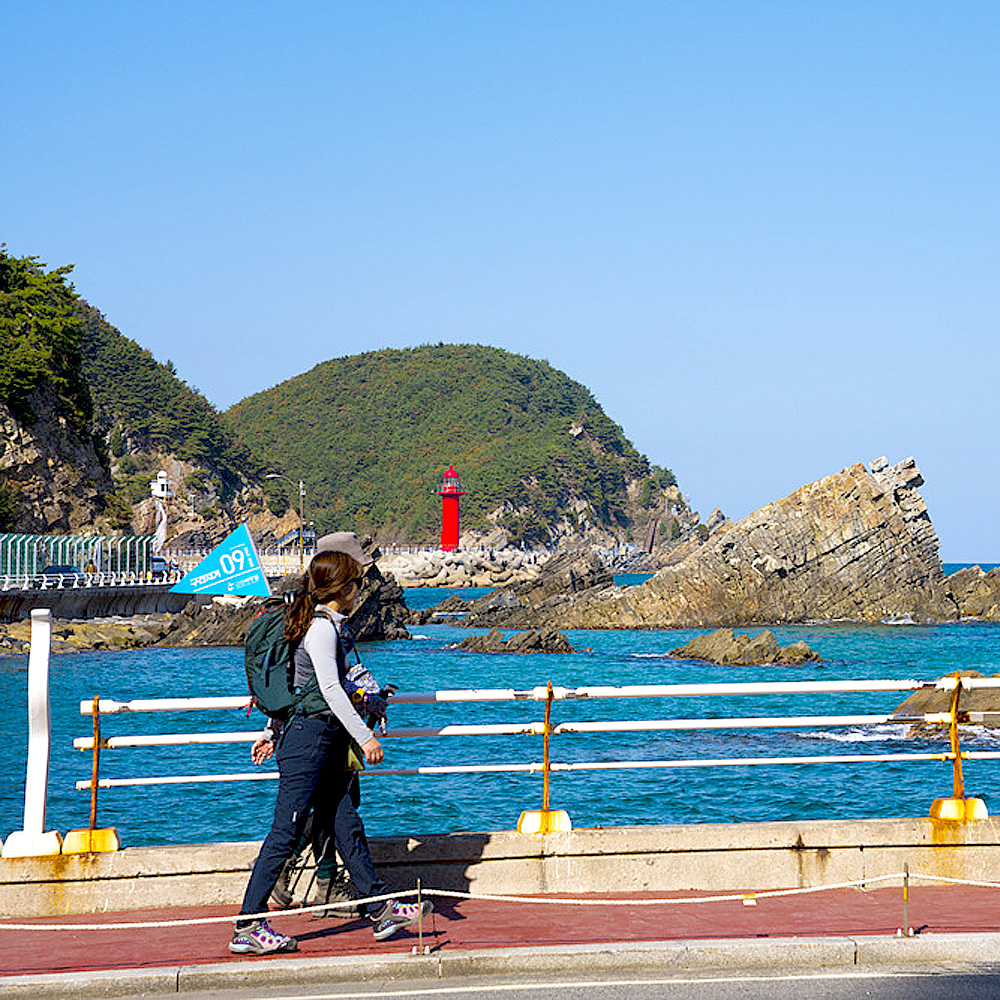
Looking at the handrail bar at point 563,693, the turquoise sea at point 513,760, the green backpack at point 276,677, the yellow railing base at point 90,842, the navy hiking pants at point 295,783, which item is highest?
the green backpack at point 276,677

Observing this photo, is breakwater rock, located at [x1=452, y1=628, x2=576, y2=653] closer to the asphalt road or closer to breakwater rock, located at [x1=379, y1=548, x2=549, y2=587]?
the asphalt road

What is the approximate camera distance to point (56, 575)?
210ft

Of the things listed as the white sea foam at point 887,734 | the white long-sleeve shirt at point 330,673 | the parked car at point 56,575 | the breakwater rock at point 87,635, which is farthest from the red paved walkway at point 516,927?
the parked car at point 56,575

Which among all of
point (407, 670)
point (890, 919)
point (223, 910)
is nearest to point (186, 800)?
point (223, 910)

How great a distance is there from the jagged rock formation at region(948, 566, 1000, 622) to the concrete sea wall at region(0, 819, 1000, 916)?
73.9m

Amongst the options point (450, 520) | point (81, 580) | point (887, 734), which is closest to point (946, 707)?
point (887, 734)

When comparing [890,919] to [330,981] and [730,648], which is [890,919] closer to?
[330,981]

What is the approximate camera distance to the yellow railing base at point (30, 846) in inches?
271

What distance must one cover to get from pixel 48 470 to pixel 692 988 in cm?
7598

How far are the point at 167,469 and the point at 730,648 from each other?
114188 mm

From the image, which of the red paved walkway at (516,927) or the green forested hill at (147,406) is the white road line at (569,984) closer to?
the red paved walkway at (516,927)

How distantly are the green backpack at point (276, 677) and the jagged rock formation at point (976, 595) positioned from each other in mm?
76304

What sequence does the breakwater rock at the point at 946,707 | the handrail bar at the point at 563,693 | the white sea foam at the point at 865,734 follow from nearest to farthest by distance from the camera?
the handrail bar at the point at 563,693, the breakwater rock at the point at 946,707, the white sea foam at the point at 865,734

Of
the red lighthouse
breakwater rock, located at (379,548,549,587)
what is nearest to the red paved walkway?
breakwater rock, located at (379,548,549,587)
